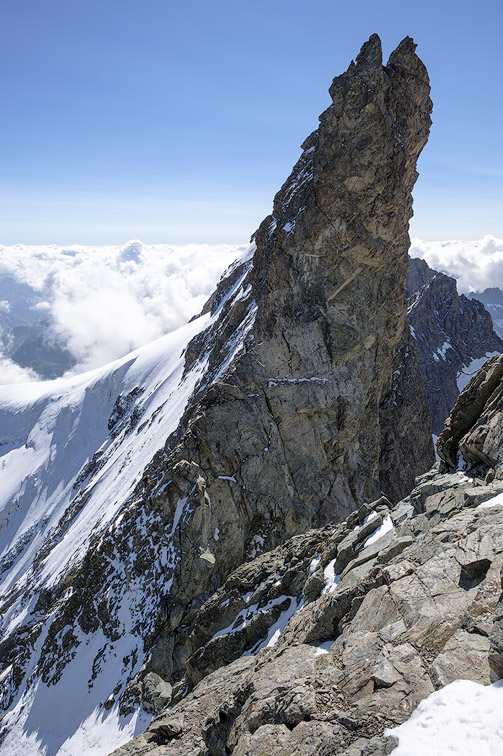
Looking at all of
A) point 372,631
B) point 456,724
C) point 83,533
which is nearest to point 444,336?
point 83,533

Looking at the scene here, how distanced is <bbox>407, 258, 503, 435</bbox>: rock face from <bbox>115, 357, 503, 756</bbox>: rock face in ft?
431

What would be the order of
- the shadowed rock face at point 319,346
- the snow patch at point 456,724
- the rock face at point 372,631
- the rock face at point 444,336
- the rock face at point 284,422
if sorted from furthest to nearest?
the rock face at point 444,336, the shadowed rock face at point 319,346, the rock face at point 284,422, the rock face at point 372,631, the snow patch at point 456,724

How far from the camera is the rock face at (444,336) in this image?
147 meters

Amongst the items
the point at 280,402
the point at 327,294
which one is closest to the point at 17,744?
the point at 280,402

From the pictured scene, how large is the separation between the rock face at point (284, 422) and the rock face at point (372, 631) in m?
12.3

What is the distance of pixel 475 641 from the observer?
352 inches

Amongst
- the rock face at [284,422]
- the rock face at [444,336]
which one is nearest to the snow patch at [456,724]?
the rock face at [284,422]

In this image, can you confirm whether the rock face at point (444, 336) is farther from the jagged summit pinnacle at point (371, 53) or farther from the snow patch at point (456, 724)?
the snow patch at point (456, 724)

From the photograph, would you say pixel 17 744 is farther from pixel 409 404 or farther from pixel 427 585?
pixel 409 404

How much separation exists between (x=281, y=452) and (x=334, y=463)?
6.05m

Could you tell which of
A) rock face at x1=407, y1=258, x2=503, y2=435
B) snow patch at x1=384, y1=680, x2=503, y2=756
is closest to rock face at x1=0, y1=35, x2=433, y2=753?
snow patch at x1=384, y1=680, x2=503, y2=756

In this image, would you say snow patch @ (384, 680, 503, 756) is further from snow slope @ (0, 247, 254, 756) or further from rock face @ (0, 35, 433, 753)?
rock face @ (0, 35, 433, 753)

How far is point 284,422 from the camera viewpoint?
38031mm

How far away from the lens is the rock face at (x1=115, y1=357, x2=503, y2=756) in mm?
9062
